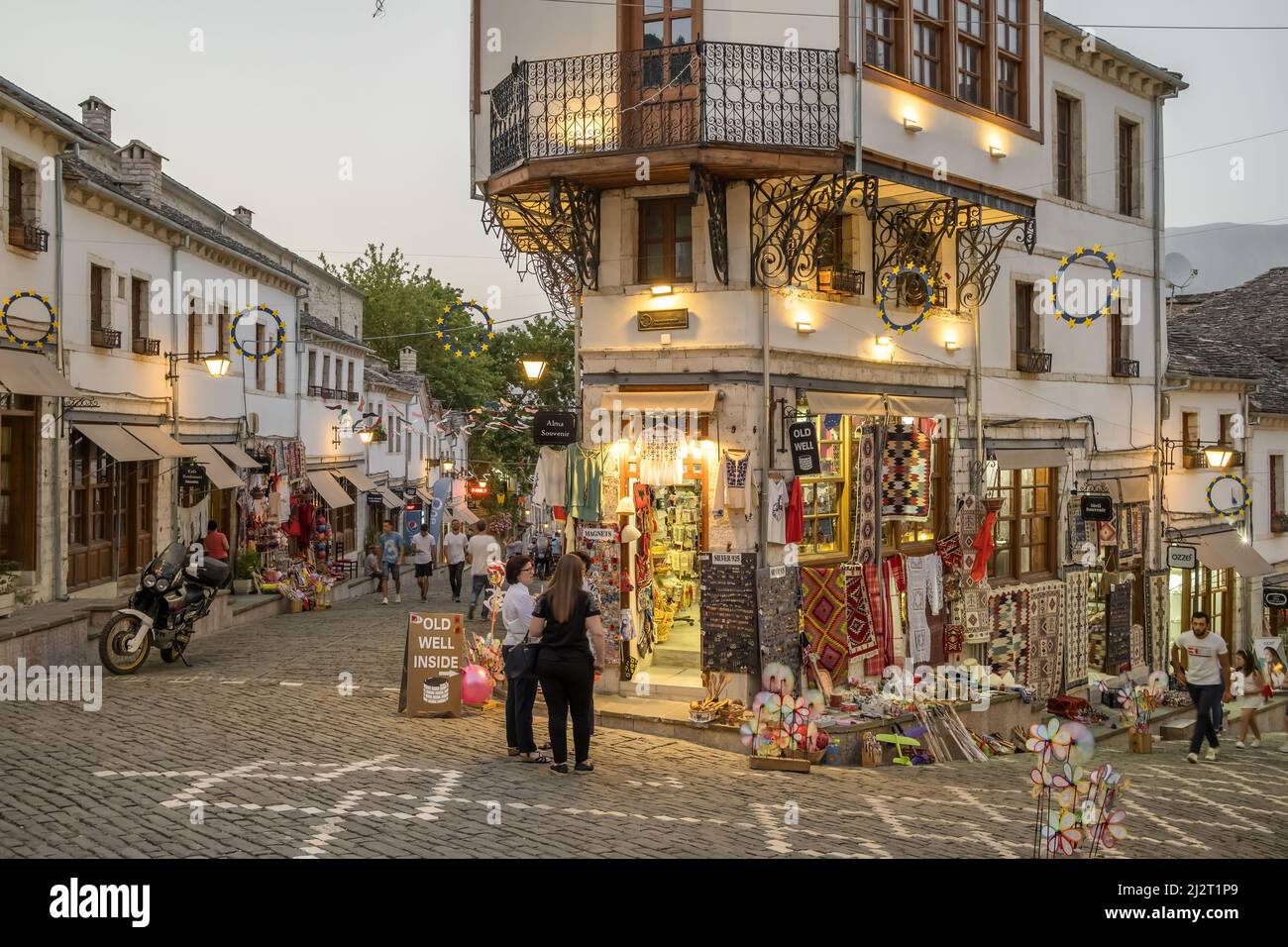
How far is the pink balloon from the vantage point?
13.1 m

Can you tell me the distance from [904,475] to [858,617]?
2.05 meters

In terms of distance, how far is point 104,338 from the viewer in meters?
19.8

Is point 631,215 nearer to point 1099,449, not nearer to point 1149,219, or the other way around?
point 1099,449

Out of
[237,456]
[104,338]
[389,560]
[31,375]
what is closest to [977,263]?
[389,560]

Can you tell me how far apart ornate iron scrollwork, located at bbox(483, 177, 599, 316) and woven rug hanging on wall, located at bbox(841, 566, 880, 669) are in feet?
15.8

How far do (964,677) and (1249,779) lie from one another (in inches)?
138

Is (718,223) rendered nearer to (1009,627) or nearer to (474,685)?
(474,685)

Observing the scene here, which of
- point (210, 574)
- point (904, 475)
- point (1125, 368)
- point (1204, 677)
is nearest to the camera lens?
point (1204, 677)

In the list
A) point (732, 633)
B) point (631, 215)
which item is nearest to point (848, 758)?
point (732, 633)

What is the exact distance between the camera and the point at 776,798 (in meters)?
10.3

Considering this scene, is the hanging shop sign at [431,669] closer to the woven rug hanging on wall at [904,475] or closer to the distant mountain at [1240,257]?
the woven rug hanging on wall at [904,475]

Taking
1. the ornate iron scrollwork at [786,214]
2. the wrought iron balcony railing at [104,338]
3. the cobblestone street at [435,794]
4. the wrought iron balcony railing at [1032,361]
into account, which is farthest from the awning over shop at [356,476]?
the ornate iron scrollwork at [786,214]

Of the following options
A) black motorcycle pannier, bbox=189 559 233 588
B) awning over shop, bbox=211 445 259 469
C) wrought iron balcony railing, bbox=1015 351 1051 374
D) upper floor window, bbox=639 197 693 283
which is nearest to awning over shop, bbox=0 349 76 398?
black motorcycle pannier, bbox=189 559 233 588

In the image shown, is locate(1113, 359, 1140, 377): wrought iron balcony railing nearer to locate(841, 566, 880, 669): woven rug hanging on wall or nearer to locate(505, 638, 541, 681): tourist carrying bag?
locate(841, 566, 880, 669): woven rug hanging on wall
